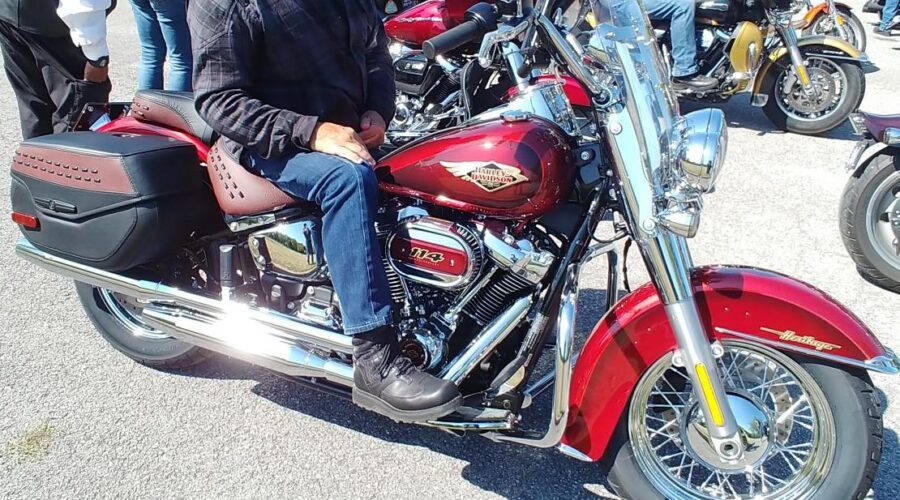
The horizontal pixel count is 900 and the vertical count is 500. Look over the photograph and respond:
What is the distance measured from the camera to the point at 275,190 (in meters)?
2.38

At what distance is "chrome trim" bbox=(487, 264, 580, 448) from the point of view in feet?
6.64

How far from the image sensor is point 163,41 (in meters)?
4.63

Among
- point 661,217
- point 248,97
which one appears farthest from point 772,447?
point 248,97

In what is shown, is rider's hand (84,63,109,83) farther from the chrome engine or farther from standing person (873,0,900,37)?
standing person (873,0,900,37)

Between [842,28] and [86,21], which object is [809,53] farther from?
[86,21]

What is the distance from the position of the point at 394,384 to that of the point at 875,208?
9.35 ft

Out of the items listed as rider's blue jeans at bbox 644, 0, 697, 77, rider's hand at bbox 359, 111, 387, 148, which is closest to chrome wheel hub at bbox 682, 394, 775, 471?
rider's hand at bbox 359, 111, 387, 148

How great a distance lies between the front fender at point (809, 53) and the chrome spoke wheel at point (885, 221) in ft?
8.02

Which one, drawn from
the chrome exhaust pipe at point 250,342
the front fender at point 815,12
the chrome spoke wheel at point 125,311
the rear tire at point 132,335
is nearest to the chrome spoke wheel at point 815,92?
the front fender at point 815,12

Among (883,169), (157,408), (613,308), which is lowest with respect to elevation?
(157,408)

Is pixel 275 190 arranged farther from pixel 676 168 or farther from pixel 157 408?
pixel 676 168

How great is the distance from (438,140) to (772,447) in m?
1.33

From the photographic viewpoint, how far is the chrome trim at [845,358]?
1.89 meters

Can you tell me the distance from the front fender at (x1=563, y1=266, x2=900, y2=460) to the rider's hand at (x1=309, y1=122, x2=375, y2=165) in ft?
2.93
